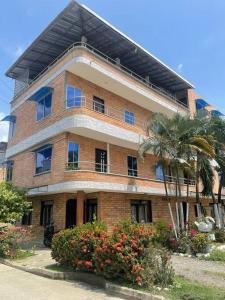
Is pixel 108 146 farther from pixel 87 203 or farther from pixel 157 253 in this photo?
pixel 157 253

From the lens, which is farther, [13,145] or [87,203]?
[13,145]

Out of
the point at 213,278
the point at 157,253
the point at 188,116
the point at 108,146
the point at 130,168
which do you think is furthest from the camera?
the point at 130,168

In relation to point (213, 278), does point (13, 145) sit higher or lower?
higher

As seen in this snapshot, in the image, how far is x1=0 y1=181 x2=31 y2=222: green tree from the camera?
53.5 ft

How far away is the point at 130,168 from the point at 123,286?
14.2 meters

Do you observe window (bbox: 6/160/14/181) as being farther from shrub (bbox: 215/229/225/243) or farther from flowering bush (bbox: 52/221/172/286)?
shrub (bbox: 215/229/225/243)

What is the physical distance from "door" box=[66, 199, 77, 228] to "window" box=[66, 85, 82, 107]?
20.0 ft

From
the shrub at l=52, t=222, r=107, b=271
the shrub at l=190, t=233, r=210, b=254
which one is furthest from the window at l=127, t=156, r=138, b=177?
the shrub at l=52, t=222, r=107, b=271

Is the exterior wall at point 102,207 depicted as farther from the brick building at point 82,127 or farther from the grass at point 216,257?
the grass at point 216,257

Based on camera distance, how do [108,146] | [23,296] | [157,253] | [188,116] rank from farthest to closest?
[108,146]
[188,116]
[157,253]
[23,296]

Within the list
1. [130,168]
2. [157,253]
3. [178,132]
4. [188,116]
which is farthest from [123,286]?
[130,168]

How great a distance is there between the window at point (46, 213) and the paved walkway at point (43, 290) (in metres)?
8.79

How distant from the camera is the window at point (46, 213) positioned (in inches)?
756

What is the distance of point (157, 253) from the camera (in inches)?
344
